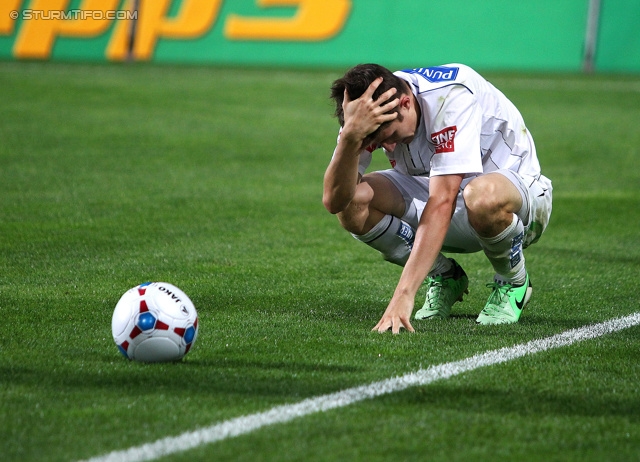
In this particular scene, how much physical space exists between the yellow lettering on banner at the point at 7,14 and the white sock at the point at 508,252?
61.2ft

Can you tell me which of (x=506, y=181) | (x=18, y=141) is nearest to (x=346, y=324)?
(x=506, y=181)

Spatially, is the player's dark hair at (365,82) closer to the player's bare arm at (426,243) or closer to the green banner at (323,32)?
the player's bare arm at (426,243)

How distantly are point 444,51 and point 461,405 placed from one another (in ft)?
58.7

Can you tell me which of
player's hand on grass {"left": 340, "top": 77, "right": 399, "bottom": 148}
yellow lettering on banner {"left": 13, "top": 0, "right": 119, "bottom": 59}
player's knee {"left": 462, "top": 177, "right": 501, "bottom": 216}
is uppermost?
player's hand on grass {"left": 340, "top": 77, "right": 399, "bottom": 148}

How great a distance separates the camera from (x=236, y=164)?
9.96 meters

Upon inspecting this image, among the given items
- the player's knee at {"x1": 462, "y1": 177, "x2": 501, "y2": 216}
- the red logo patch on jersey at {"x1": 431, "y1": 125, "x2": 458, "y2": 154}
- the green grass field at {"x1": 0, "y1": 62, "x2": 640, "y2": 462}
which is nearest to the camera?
the green grass field at {"x1": 0, "y1": 62, "x2": 640, "y2": 462}

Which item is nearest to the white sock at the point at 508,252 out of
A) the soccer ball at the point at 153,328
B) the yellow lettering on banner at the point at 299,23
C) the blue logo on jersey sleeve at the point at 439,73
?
the blue logo on jersey sleeve at the point at 439,73

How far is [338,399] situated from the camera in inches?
124

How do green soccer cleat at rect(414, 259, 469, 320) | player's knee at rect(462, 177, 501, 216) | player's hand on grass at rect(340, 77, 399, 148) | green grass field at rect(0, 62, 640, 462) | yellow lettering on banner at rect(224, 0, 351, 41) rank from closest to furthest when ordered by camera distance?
green grass field at rect(0, 62, 640, 462) → player's hand on grass at rect(340, 77, 399, 148) → player's knee at rect(462, 177, 501, 216) → green soccer cleat at rect(414, 259, 469, 320) → yellow lettering on banner at rect(224, 0, 351, 41)

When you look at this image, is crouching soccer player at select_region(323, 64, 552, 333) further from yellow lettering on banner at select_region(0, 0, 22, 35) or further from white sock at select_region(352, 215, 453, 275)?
yellow lettering on banner at select_region(0, 0, 22, 35)

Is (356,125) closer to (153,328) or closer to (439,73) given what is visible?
(439,73)

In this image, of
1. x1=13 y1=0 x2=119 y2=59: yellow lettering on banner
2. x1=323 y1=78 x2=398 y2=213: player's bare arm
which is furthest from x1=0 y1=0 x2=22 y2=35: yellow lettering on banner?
x1=323 y1=78 x2=398 y2=213: player's bare arm

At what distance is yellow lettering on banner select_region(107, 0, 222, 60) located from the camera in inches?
819

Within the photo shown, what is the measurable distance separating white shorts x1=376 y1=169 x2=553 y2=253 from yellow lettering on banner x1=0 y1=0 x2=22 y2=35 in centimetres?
1813
